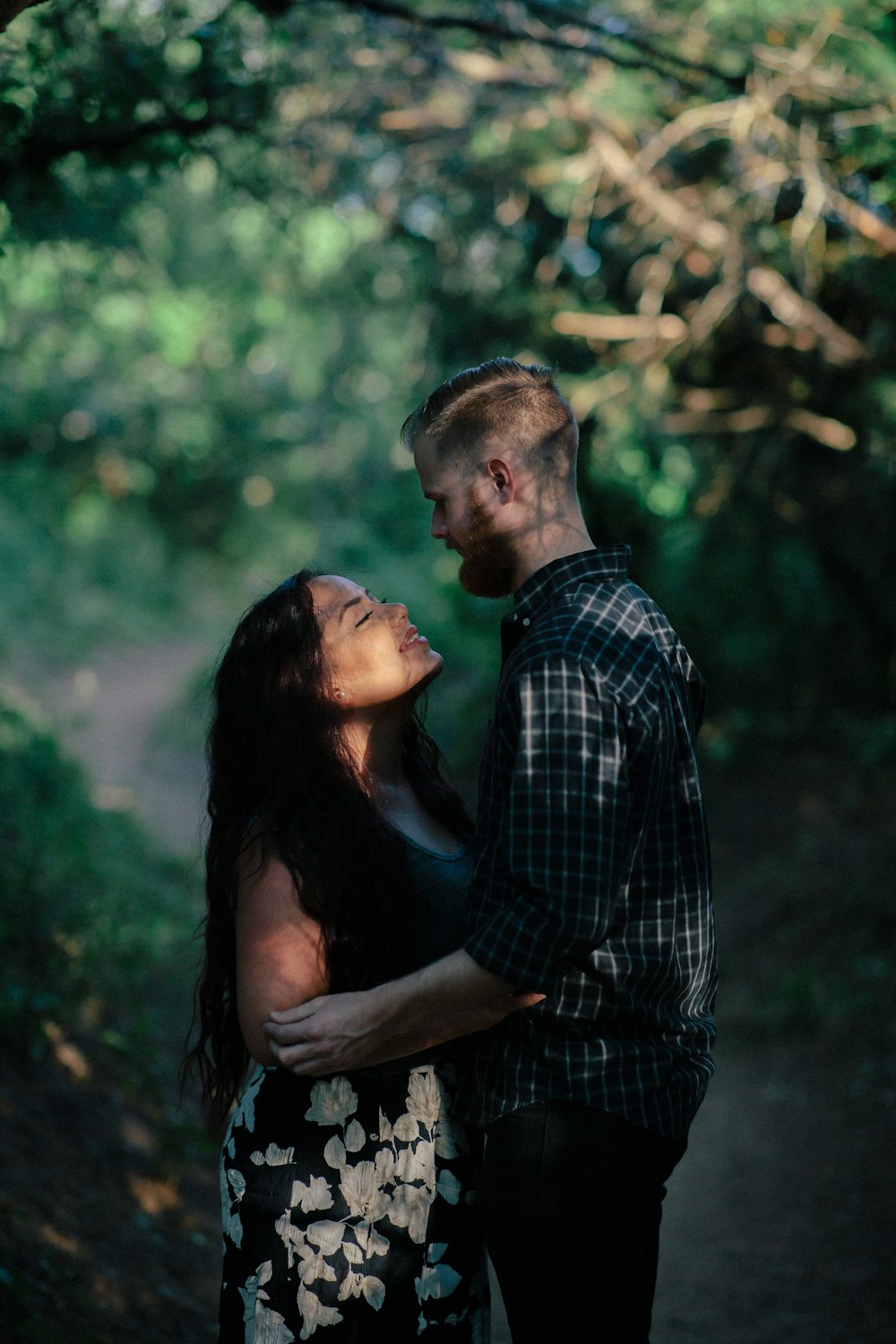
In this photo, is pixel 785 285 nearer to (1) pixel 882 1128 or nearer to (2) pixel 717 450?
(2) pixel 717 450

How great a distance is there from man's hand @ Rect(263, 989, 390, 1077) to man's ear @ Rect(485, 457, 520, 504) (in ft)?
2.95

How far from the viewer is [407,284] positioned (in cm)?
999

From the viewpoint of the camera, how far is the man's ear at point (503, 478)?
2217 millimetres

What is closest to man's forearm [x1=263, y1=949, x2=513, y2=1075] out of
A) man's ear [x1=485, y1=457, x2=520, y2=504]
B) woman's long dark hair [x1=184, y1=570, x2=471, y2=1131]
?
woman's long dark hair [x1=184, y1=570, x2=471, y2=1131]

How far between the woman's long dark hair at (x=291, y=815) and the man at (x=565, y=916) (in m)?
0.21

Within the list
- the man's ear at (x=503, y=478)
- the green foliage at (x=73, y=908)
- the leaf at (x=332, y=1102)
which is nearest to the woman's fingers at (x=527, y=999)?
the leaf at (x=332, y=1102)

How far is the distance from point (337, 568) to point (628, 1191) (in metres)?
12.1

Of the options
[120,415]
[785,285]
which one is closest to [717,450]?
[785,285]

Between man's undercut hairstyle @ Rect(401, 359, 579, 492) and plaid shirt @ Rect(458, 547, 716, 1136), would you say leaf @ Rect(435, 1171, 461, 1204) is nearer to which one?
plaid shirt @ Rect(458, 547, 716, 1136)

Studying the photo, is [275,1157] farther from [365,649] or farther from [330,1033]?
[365,649]

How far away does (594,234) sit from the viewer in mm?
8250

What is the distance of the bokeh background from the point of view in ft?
14.2

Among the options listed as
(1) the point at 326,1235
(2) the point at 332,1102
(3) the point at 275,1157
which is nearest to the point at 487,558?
(2) the point at 332,1102

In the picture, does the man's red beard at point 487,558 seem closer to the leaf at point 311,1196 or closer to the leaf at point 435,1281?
the leaf at point 311,1196
